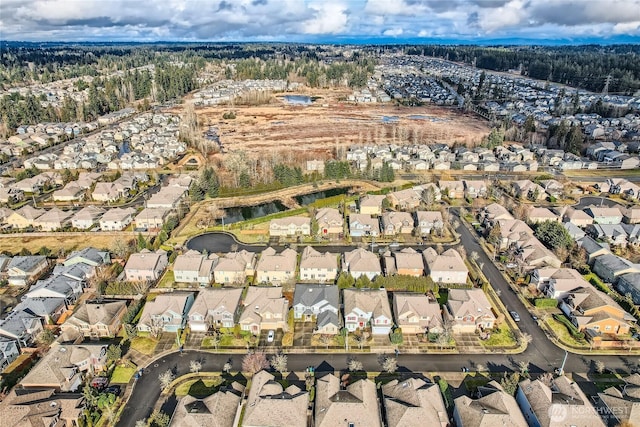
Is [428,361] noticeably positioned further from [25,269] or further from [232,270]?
[25,269]

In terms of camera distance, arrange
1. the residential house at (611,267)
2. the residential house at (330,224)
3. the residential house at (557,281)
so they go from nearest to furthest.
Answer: the residential house at (557,281)
the residential house at (611,267)
the residential house at (330,224)

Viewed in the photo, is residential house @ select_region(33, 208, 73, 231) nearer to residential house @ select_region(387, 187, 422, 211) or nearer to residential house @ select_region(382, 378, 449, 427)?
residential house @ select_region(387, 187, 422, 211)

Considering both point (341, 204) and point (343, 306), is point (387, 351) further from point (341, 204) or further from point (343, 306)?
point (341, 204)

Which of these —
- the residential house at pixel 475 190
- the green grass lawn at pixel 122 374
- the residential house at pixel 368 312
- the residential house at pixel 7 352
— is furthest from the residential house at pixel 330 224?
the residential house at pixel 7 352

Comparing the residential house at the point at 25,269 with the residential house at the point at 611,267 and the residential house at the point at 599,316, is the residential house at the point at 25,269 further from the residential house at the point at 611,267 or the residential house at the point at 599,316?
the residential house at the point at 611,267

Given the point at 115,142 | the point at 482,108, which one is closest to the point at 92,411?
the point at 115,142

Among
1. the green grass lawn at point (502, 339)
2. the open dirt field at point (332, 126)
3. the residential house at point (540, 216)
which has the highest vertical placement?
the open dirt field at point (332, 126)


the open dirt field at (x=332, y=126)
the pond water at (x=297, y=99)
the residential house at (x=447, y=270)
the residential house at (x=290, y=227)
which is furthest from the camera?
the pond water at (x=297, y=99)
